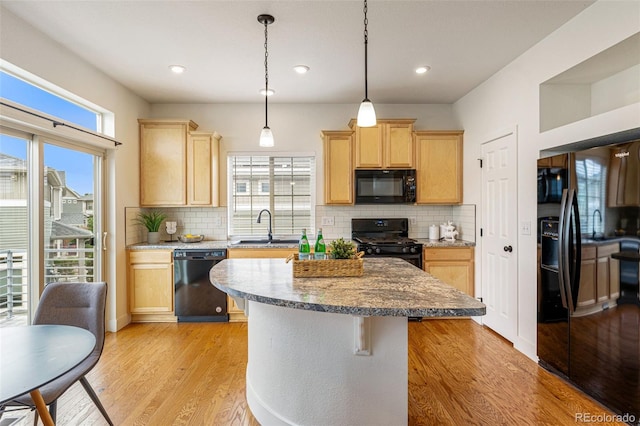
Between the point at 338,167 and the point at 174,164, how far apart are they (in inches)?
78.8

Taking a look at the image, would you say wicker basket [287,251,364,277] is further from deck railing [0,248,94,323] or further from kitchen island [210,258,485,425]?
deck railing [0,248,94,323]

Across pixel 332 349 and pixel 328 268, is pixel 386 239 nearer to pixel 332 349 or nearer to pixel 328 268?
pixel 328 268

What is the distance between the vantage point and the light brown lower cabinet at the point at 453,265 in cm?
388

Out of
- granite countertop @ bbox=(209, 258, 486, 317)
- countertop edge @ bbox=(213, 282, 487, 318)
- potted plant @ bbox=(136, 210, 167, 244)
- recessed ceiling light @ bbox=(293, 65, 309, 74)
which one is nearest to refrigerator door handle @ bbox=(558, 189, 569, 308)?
granite countertop @ bbox=(209, 258, 486, 317)

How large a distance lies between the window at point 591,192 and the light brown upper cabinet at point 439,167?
6.46 ft

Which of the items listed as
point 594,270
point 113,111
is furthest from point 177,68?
point 594,270

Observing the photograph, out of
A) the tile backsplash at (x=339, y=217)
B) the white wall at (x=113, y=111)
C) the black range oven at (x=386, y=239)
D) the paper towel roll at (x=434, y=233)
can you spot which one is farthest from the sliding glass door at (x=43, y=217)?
the paper towel roll at (x=434, y=233)

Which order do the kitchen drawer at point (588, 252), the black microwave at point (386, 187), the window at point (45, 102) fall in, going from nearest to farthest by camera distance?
the kitchen drawer at point (588, 252) < the window at point (45, 102) < the black microwave at point (386, 187)

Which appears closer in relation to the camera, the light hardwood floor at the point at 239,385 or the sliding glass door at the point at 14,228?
the light hardwood floor at the point at 239,385

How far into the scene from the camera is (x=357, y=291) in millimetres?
1604

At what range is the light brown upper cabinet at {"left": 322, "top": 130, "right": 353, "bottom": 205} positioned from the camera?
4.13 m

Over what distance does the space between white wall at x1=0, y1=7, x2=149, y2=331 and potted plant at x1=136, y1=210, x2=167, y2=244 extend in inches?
9.0

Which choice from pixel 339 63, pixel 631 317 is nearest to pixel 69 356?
pixel 631 317

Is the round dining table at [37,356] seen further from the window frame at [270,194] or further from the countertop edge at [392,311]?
the window frame at [270,194]
